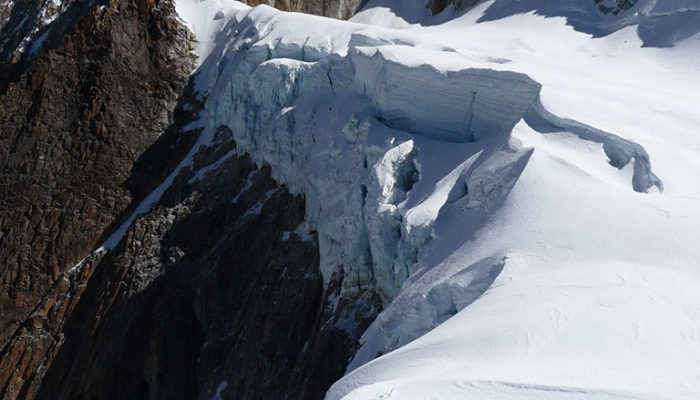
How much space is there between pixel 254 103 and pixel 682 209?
17.1 metres

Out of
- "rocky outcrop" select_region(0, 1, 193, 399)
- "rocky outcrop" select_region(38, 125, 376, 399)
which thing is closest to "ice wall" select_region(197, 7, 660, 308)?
"rocky outcrop" select_region(38, 125, 376, 399)

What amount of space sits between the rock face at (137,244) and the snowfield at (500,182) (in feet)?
6.06

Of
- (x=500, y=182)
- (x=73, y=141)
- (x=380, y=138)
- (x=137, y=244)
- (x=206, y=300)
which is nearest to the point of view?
(x=500, y=182)

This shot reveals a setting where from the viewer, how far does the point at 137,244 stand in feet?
93.2

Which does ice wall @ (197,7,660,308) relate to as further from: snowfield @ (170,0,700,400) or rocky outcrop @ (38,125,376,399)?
rocky outcrop @ (38,125,376,399)

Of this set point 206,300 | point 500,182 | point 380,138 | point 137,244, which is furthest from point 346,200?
point 137,244

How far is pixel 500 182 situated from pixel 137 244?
17861mm

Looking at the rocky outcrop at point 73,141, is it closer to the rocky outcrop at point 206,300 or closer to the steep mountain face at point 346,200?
the steep mountain face at point 346,200

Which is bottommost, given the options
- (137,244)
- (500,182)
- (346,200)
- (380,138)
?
(137,244)

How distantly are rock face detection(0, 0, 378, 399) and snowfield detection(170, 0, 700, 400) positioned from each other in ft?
6.06

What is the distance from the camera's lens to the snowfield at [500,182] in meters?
8.16

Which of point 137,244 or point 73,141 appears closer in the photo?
point 137,244


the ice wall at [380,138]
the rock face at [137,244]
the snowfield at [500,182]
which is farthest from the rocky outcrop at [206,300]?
the snowfield at [500,182]

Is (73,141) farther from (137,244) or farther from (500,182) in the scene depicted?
(500,182)
